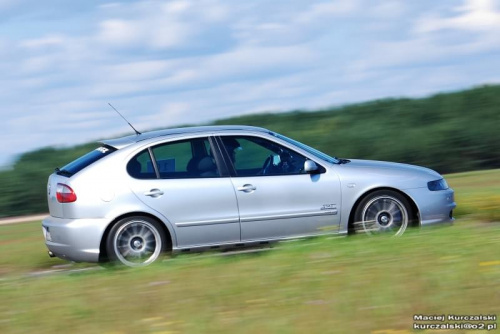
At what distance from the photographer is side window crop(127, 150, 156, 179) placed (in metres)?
9.95

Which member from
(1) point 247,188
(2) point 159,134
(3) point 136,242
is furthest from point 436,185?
(3) point 136,242

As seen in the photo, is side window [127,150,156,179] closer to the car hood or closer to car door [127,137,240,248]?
car door [127,137,240,248]

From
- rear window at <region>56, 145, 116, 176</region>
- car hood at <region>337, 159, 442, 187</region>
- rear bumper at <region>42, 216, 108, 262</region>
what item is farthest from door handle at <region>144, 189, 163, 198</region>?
car hood at <region>337, 159, 442, 187</region>

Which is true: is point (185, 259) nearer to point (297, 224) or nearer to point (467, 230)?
point (297, 224)

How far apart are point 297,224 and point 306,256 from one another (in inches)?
76.9

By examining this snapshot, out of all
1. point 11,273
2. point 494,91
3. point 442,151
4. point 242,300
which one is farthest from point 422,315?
point 494,91

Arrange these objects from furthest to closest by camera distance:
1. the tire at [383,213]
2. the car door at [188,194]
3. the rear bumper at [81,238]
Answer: the tire at [383,213] → the car door at [188,194] → the rear bumper at [81,238]

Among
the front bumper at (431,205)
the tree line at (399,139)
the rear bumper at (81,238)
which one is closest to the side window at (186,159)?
the rear bumper at (81,238)

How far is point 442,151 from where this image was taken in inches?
914

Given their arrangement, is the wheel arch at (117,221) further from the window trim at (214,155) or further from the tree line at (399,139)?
the tree line at (399,139)

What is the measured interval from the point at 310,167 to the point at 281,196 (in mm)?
486

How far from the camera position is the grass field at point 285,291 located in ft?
21.5

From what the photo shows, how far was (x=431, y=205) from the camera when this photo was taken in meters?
10.3

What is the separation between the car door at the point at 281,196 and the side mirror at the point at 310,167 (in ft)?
0.22
